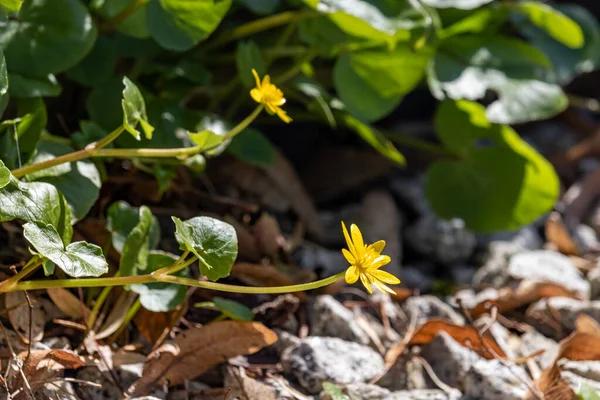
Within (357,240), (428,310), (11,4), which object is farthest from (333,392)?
(11,4)

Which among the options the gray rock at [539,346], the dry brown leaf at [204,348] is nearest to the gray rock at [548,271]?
the gray rock at [539,346]

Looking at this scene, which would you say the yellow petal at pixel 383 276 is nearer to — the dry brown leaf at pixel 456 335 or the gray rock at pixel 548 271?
the dry brown leaf at pixel 456 335

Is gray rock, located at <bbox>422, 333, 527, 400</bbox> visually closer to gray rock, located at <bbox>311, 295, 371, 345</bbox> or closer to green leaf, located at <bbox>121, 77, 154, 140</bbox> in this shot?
gray rock, located at <bbox>311, 295, 371, 345</bbox>

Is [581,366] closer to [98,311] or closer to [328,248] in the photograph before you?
[328,248]

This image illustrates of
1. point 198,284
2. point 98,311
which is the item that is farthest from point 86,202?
point 198,284

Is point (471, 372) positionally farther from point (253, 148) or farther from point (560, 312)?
point (253, 148)
